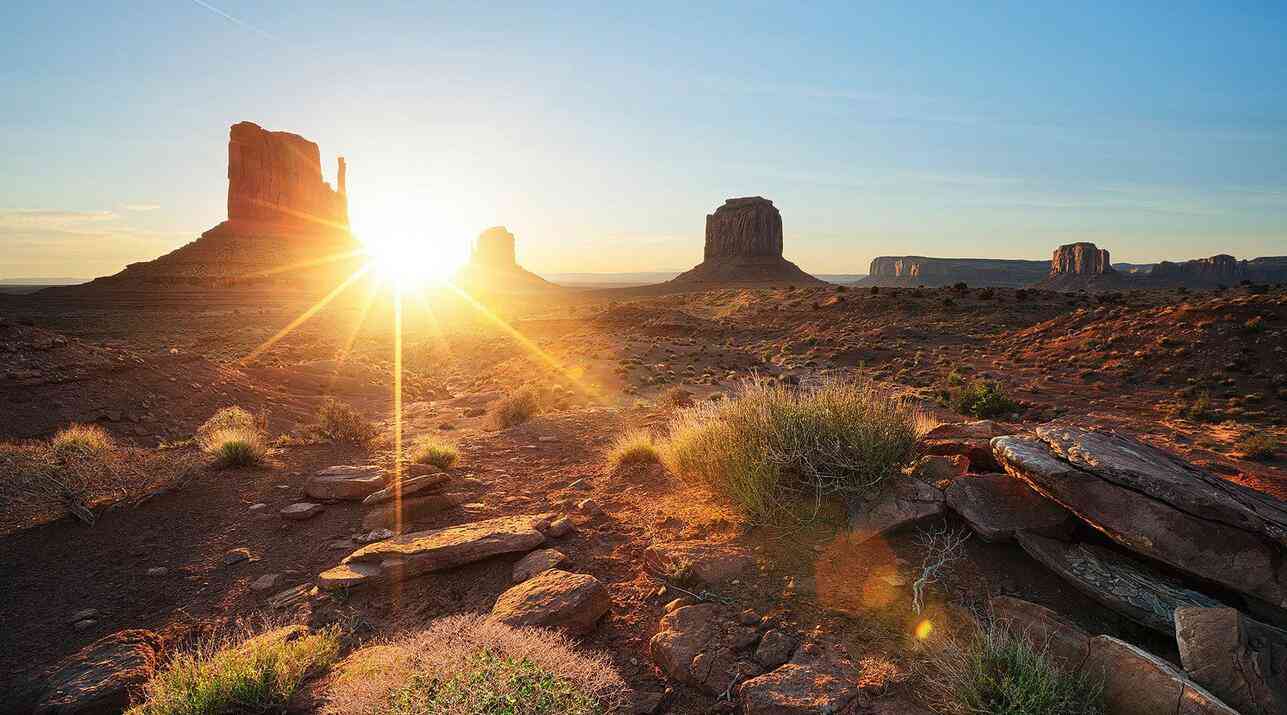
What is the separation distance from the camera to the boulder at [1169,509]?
11.9ft

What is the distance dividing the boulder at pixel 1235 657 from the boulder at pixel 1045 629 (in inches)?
19.7

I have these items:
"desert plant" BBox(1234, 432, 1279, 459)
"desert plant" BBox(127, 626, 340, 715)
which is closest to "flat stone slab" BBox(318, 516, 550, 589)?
"desert plant" BBox(127, 626, 340, 715)

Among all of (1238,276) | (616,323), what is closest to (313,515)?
(616,323)

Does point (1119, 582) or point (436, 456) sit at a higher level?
point (1119, 582)

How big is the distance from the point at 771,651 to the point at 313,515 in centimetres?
645

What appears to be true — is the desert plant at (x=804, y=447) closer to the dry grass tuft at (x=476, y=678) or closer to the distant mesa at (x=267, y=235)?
the dry grass tuft at (x=476, y=678)

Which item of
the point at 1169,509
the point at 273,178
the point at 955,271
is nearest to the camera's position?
the point at 1169,509

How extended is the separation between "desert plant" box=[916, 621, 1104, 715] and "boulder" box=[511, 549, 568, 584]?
341 cm

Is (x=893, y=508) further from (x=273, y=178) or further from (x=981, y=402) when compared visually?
(x=273, y=178)

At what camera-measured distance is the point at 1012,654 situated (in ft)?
10.7

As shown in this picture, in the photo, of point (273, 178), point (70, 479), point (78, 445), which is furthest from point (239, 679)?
point (273, 178)

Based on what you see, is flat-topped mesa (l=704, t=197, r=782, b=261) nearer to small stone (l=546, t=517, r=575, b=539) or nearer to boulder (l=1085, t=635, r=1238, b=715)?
small stone (l=546, t=517, r=575, b=539)

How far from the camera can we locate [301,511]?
7.11 meters

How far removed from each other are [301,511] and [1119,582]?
29.2 ft
